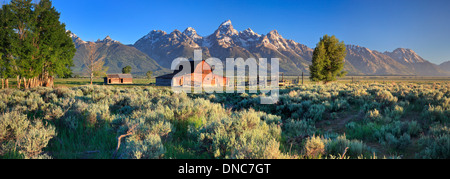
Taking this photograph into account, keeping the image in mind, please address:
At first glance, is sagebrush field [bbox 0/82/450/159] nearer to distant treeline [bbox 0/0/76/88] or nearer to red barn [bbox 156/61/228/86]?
distant treeline [bbox 0/0/76/88]

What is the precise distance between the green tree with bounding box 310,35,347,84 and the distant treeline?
42268 mm

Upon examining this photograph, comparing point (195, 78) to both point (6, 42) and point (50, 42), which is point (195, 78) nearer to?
point (50, 42)

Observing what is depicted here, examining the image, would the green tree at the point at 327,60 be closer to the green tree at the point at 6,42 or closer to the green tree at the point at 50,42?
the green tree at the point at 50,42

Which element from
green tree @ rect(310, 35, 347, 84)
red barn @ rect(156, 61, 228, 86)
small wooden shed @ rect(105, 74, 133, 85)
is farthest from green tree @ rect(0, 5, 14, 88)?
green tree @ rect(310, 35, 347, 84)

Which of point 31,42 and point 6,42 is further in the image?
point 31,42

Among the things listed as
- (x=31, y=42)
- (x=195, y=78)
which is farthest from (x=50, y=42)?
(x=195, y=78)

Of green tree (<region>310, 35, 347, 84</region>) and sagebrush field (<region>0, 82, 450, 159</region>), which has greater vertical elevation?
green tree (<region>310, 35, 347, 84</region>)

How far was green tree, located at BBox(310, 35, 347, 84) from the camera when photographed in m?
35.6

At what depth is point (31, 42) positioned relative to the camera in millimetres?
27703

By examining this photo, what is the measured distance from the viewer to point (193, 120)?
7.02m

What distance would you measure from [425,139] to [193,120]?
6145mm

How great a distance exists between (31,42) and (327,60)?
1823 inches
